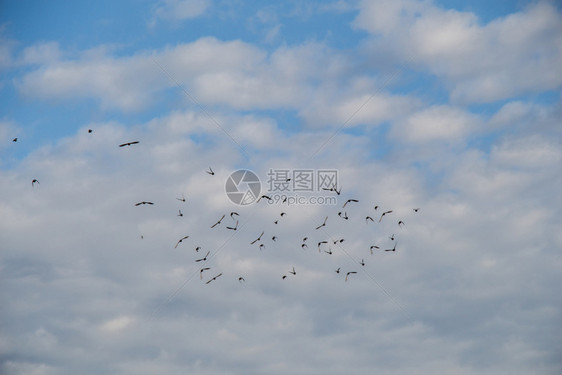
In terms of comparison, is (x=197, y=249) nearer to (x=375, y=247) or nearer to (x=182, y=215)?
(x=182, y=215)

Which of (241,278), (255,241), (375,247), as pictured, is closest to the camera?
(255,241)

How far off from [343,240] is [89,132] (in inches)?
1696

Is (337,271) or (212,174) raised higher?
(212,174)

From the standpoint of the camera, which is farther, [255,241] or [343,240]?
[343,240]

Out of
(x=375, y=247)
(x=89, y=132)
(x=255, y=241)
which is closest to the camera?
(x=255, y=241)

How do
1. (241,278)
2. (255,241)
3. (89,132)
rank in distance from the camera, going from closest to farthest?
(255,241)
(89,132)
(241,278)

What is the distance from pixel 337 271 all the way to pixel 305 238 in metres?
7.32

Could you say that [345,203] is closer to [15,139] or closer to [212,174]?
[212,174]

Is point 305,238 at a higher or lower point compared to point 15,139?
lower

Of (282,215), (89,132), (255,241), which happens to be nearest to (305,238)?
(282,215)

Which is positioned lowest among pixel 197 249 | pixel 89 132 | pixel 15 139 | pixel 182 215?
pixel 197 249

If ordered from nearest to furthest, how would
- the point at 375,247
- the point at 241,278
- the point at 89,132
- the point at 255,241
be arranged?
the point at 255,241 → the point at 89,132 → the point at 375,247 → the point at 241,278

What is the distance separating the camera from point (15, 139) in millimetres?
119625

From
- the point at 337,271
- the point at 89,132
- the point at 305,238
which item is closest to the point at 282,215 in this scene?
the point at 305,238
